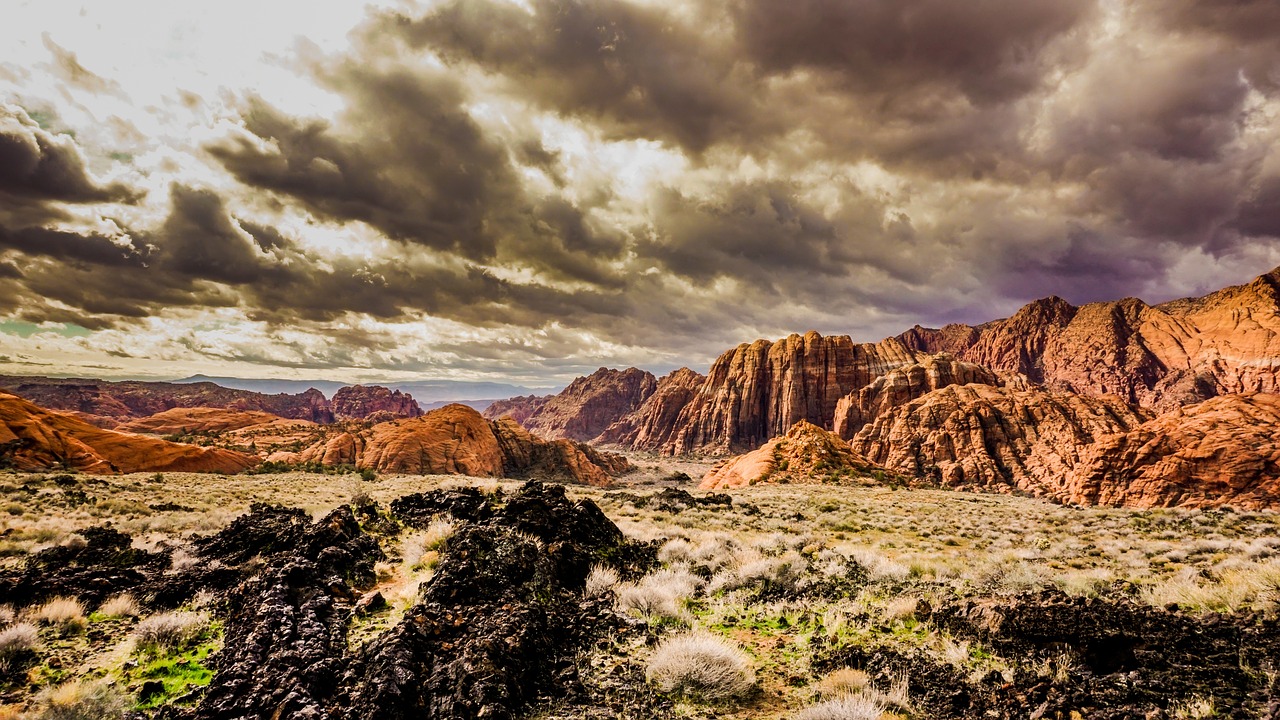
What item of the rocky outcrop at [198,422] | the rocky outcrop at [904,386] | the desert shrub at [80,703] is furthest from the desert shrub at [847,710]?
the rocky outcrop at [198,422]

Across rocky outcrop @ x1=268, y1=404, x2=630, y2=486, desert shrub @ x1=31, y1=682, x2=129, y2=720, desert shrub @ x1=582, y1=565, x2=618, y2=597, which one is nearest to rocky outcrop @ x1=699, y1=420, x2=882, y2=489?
rocky outcrop @ x1=268, y1=404, x2=630, y2=486

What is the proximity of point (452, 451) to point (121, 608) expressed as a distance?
7039cm

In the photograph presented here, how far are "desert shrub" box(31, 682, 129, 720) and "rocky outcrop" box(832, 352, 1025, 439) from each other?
124 m

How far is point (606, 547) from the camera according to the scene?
11133 mm

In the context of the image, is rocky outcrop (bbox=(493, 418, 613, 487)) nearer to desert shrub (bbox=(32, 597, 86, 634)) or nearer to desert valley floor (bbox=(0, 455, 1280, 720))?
desert valley floor (bbox=(0, 455, 1280, 720))

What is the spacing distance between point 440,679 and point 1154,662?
27.3ft

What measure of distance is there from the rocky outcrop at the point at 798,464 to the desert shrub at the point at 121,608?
4757cm

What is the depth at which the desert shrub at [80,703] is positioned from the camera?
4.41 metres

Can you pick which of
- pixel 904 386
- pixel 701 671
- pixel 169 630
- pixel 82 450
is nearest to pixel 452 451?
pixel 82 450

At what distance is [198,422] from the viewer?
358 feet

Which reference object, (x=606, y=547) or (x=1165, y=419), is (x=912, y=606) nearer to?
(x=606, y=547)

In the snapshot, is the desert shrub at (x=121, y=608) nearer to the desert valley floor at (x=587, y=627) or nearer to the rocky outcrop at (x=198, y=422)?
the desert valley floor at (x=587, y=627)

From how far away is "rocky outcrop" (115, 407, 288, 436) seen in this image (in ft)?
346

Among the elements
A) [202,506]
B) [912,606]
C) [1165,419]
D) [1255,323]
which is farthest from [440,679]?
[1255,323]
